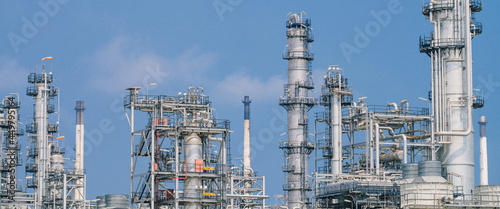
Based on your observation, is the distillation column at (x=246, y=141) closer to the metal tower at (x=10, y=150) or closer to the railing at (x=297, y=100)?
the railing at (x=297, y=100)

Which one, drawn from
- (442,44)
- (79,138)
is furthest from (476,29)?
(79,138)

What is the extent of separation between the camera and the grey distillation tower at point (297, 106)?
11381 centimetres

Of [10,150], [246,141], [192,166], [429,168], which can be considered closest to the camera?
[429,168]

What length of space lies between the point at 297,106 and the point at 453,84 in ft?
97.3

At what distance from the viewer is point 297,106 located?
382 ft

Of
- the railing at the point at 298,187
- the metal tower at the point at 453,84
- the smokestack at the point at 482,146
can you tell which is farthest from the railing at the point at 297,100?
the metal tower at the point at 453,84

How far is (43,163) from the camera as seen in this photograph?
11219cm

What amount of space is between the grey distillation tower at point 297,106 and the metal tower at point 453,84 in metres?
26.4

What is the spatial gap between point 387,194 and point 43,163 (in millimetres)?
46252

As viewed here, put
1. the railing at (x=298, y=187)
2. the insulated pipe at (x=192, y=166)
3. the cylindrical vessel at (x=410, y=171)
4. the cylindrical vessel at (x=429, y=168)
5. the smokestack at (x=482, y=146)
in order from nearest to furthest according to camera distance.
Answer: the cylindrical vessel at (x=429, y=168) < the cylindrical vessel at (x=410, y=171) < the insulated pipe at (x=192, y=166) < the railing at (x=298, y=187) < the smokestack at (x=482, y=146)

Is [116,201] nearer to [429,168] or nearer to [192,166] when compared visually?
[192,166]

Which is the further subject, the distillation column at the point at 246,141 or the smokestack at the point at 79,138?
the smokestack at the point at 79,138

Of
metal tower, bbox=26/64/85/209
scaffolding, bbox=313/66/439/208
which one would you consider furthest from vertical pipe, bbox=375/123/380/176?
metal tower, bbox=26/64/85/209

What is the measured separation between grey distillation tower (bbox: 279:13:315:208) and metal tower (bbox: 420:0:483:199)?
26.4 meters
